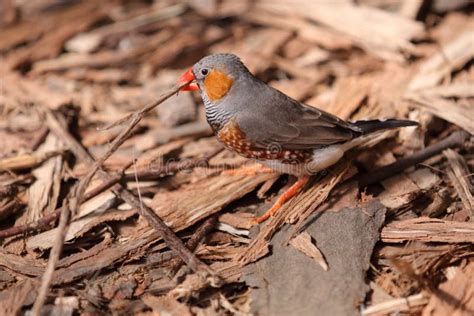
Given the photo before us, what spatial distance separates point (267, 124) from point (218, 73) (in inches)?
17.1

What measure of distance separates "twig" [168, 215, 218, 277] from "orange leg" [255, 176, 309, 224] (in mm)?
282

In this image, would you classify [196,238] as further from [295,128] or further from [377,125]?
[377,125]

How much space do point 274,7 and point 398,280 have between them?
3357 mm

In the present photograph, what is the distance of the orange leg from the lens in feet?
11.3

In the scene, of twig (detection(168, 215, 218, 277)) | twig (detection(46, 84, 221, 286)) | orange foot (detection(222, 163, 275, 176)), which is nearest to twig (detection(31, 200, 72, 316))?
twig (detection(46, 84, 221, 286))

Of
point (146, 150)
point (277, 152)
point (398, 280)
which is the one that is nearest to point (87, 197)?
point (146, 150)

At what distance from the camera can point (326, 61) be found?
17.1ft

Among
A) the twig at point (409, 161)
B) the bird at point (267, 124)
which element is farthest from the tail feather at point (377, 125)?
the twig at point (409, 161)

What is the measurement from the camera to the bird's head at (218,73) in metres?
3.43

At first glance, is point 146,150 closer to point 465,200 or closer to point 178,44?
point 178,44

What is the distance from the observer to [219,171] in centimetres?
390

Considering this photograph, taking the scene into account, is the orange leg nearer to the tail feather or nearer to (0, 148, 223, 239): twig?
the tail feather

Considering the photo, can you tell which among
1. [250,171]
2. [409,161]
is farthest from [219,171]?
[409,161]

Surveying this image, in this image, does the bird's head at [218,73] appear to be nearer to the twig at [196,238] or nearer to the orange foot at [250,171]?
the orange foot at [250,171]
